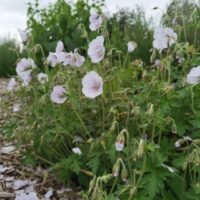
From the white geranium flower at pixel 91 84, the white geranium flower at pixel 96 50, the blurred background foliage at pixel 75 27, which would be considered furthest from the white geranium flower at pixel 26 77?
the blurred background foliage at pixel 75 27

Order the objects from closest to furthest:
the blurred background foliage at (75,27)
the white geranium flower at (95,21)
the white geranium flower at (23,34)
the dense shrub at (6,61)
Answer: the white geranium flower at (95,21)
the white geranium flower at (23,34)
the blurred background foliage at (75,27)
the dense shrub at (6,61)

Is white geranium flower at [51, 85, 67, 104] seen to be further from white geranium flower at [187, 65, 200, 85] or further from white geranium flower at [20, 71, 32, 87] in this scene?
white geranium flower at [187, 65, 200, 85]

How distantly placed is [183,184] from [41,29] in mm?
4792

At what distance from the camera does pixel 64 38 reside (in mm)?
6906

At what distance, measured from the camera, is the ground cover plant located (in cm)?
266

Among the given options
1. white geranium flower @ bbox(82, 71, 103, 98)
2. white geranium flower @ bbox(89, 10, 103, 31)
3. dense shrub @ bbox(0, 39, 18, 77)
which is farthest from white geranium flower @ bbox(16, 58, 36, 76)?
dense shrub @ bbox(0, 39, 18, 77)

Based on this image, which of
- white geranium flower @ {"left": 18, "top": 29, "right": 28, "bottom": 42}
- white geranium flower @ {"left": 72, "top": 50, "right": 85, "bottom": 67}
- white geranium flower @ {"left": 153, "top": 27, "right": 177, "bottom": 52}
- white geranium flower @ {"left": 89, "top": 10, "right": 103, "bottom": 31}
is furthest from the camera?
white geranium flower @ {"left": 18, "top": 29, "right": 28, "bottom": 42}

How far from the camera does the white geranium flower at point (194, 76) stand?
2.87 metres

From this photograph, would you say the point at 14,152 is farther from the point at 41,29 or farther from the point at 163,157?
the point at 41,29

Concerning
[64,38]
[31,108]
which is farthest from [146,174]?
[64,38]

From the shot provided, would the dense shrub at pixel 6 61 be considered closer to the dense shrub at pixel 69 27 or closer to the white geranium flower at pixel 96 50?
the dense shrub at pixel 69 27

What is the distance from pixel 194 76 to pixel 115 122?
55 centimetres

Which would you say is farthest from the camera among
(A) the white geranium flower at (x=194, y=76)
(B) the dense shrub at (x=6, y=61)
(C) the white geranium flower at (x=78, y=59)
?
(B) the dense shrub at (x=6, y=61)

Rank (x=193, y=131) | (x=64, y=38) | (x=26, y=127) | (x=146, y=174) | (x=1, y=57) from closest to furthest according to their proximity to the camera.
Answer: (x=146, y=174)
(x=193, y=131)
(x=26, y=127)
(x=64, y=38)
(x=1, y=57)
